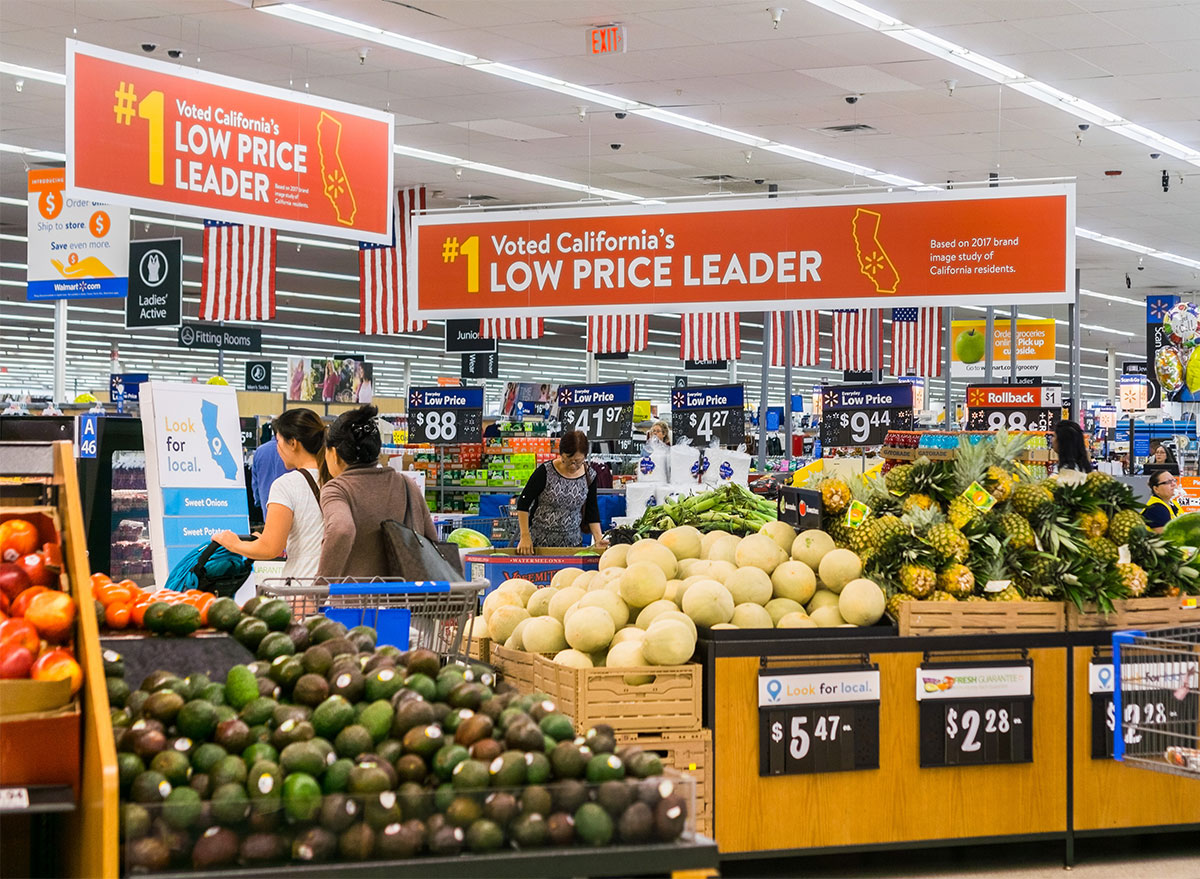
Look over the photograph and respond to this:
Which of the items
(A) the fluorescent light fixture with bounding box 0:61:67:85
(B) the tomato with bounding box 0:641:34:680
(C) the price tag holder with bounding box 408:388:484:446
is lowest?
(B) the tomato with bounding box 0:641:34:680

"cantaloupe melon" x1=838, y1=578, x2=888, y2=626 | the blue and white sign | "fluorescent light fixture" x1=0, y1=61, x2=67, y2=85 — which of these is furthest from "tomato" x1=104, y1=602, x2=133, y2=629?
"fluorescent light fixture" x1=0, y1=61, x2=67, y2=85

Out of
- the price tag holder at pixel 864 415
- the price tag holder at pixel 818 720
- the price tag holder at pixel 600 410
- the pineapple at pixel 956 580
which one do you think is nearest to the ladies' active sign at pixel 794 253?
the pineapple at pixel 956 580

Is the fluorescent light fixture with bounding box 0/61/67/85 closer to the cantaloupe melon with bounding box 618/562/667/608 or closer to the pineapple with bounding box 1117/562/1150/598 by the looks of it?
the cantaloupe melon with bounding box 618/562/667/608

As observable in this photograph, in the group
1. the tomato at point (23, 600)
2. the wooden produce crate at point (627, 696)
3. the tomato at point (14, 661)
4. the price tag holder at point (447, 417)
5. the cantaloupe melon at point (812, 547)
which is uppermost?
the price tag holder at point (447, 417)

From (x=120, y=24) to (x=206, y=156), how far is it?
3670mm

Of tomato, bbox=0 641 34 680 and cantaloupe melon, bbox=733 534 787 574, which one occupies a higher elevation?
tomato, bbox=0 641 34 680

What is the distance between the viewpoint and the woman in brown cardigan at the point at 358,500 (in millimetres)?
4711

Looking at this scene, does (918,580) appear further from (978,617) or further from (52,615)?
(52,615)

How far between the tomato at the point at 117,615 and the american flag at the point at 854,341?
48.8 feet

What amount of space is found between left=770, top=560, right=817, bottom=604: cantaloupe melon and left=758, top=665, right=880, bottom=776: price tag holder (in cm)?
33

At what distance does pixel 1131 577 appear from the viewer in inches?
203

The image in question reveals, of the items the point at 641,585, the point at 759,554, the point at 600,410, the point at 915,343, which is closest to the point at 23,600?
the point at 641,585

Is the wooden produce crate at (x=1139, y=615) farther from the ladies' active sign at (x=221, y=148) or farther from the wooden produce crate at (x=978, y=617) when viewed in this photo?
the ladies' active sign at (x=221, y=148)

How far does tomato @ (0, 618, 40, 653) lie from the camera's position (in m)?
2.35
